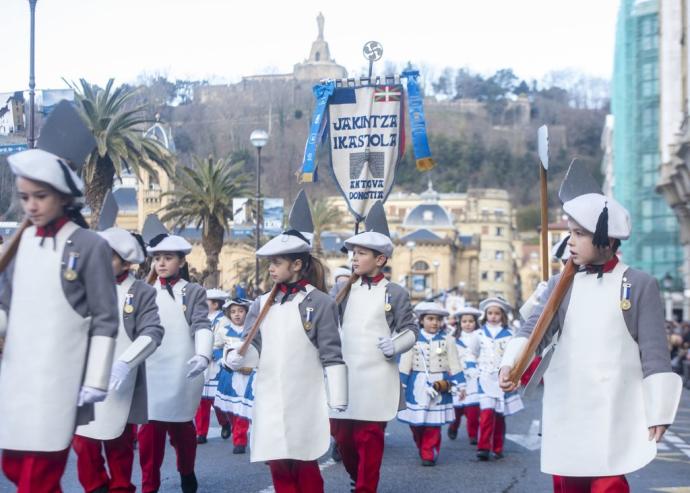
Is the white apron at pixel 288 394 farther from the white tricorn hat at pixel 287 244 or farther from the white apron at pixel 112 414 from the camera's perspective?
the white apron at pixel 112 414

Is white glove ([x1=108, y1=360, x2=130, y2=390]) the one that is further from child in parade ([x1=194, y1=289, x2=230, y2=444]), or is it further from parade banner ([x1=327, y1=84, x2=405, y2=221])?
child in parade ([x1=194, y1=289, x2=230, y2=444])

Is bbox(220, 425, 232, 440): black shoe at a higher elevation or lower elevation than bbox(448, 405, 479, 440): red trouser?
lower

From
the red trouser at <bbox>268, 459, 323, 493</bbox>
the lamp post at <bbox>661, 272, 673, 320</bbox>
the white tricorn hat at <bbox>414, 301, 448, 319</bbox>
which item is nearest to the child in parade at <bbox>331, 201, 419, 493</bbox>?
the red trouser at <bbox>268, 459, 323, 493</bbox>

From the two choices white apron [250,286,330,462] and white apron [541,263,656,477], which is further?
white apron [250,286,330,462]

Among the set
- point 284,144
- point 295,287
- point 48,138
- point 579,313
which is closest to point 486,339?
point 295,287

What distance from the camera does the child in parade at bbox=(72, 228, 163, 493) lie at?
25.2ft

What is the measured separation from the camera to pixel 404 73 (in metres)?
14.0

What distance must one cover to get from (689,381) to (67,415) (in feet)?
98.4

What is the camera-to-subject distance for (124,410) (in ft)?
25.5

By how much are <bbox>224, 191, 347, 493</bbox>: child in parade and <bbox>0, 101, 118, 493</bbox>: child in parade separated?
202 centimetres

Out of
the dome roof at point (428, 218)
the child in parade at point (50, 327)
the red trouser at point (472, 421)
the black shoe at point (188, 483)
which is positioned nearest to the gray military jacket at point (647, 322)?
the child in parade at point (50, 327)

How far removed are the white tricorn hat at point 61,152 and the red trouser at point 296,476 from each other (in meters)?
2.52

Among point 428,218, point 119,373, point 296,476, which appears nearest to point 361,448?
point 296,476

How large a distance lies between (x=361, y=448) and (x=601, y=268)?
346 cm
